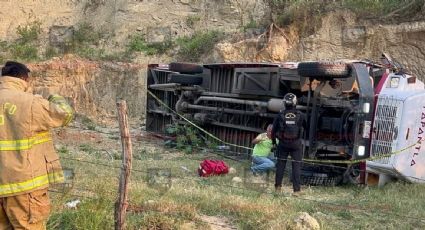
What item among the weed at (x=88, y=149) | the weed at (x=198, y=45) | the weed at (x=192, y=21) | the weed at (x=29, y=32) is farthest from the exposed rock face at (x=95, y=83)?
the weed at (x=88, y=149)

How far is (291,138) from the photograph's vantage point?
912cm

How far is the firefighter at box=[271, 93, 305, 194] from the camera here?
9.09m

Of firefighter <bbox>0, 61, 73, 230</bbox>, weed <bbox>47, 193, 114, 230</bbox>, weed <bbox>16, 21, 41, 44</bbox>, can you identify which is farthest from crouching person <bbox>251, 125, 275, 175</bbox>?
weed <bbox>16, 21, 41, 44</bbox>

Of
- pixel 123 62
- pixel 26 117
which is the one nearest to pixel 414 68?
pixel 123 62

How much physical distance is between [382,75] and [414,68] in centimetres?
744

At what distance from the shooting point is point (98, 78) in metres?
23.5

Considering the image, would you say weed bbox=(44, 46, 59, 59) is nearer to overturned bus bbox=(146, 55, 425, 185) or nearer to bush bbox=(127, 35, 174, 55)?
bush bbox=(127, 35, 174, 55)

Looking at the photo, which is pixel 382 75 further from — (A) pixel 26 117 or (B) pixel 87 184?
(A) pixel 26 117

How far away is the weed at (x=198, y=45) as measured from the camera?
22.4 m

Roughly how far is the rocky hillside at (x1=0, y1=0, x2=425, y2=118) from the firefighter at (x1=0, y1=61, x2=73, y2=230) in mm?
13932

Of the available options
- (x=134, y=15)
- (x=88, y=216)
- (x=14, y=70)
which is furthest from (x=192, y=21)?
(x=14, y=70)

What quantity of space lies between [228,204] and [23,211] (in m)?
2.75

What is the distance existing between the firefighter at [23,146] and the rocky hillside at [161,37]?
13.9 m

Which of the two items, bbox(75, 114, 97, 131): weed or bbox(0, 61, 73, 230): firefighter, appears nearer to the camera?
bbox(0, 61, 73, 230): firefighter
